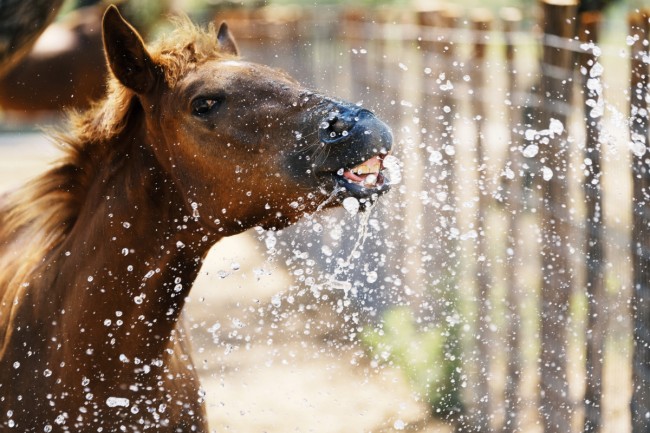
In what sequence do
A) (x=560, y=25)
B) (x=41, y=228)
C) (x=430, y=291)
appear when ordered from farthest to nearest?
(x=430, y=291) < (x=560, y=25) < (x=41, y=228)

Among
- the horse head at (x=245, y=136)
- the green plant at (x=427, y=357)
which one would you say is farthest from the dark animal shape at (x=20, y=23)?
the green plant at (x=427, y=357)

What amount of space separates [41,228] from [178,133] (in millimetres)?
799

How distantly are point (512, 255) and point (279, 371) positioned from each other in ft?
6.68

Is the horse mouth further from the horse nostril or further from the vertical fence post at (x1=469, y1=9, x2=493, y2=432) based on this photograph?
the vertical fence post at (x1=469, y1=9, x2=493, y2=432)

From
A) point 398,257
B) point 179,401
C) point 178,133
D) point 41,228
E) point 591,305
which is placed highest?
point 178,133

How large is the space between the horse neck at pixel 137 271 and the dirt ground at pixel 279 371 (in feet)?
2.18

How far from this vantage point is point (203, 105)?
2.84m

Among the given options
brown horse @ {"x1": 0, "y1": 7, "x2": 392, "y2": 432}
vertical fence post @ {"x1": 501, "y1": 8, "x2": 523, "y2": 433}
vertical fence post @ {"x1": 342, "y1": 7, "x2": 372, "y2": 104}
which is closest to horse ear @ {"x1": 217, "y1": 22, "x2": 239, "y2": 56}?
brown horse @ {"x1": 0, "y1": 7, "x2": 392, "y2": 432}

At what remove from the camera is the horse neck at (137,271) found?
292 cm

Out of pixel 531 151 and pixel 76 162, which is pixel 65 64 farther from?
pixel 76 162

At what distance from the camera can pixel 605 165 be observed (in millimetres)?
4191

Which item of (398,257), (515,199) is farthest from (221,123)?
(398,257)

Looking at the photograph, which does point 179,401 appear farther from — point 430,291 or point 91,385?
point 430,291

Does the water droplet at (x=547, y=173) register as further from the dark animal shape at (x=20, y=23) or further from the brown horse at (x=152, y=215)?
the dark animal shape at (x=20, y=23)
